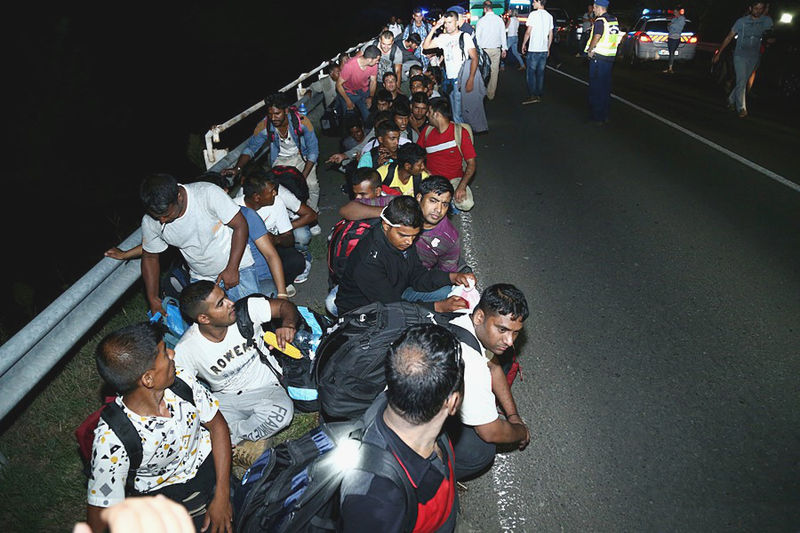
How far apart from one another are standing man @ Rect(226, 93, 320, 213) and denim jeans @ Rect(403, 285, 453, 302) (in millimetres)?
2762

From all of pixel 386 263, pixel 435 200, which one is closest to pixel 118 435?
pixel 386 263

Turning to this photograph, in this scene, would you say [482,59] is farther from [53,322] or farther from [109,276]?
[53,322]

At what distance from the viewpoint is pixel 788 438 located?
3631 millimetres

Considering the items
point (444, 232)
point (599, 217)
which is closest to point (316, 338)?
point (444, 232)

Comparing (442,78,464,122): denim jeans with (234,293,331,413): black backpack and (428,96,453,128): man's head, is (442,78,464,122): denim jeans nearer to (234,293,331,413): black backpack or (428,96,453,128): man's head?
(428,96,453,128): man's head

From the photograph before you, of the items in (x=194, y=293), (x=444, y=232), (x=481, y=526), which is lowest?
(x=481, y=526)

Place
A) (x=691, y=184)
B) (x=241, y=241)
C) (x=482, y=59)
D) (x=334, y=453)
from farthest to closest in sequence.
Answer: (x=482, y=59), (x=691, y=184), (x=241, y=241), (x=334, y=453)

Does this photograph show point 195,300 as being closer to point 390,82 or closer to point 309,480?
point 309,480

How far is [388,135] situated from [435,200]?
1.95 m

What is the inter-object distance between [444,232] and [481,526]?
2489 millimetres

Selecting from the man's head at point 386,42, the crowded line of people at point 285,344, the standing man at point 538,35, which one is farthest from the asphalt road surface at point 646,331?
the man's head at point 386,42

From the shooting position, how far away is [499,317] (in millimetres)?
3004

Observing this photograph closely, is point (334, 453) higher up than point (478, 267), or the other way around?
point (334, 453)

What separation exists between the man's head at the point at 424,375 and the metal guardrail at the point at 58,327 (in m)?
2.51
